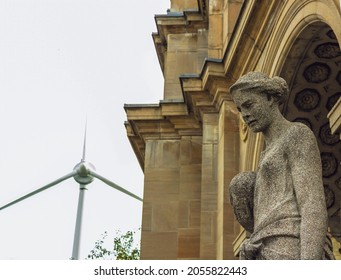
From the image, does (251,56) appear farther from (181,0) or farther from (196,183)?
(181,0)

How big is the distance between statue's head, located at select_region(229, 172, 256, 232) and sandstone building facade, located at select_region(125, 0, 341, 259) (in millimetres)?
5851

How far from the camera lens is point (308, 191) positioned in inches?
299

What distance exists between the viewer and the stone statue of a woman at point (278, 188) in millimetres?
7438

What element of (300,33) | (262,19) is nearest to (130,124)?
(262,19)

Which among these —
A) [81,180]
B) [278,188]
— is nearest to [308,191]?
[278,188]

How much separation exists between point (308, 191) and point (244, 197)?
78cm

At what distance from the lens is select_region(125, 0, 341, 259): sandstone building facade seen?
1700cm

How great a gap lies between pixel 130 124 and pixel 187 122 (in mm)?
1853

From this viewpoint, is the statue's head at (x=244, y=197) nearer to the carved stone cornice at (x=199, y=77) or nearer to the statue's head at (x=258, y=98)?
the statue's head at (x=258, y=98)

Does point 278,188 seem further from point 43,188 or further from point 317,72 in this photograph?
point 43,188

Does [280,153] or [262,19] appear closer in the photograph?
[280,153]

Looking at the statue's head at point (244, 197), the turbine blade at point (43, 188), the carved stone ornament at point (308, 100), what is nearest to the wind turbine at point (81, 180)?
the turbine blade at point (43, 188)

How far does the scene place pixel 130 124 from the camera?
24250mm

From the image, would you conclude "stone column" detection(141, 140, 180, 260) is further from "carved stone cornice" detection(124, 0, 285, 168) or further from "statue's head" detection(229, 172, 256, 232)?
"statue's head" detection(229, 172, 256, 232)
